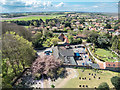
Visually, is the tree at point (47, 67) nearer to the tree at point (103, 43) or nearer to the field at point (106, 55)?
the field at point (106, 55)

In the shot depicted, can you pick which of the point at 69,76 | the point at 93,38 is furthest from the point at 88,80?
the point at 93,38

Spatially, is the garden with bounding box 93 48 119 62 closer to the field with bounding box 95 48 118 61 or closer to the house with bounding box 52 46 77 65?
the field with bounding box 95 48 118 61

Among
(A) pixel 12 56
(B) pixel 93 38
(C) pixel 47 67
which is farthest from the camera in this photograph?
(B) pixel 93 38

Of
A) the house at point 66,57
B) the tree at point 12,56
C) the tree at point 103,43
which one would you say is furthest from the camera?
the tree at point 103,43

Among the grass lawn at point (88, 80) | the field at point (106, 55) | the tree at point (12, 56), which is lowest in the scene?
the grass lawn at point (88, 80)

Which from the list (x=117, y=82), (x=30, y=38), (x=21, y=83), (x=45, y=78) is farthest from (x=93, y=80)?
(x=30, y=38)

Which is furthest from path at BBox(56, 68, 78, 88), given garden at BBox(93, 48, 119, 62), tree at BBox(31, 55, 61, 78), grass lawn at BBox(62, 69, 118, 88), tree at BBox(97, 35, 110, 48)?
tree at BBox(97, 35, 110, 48)

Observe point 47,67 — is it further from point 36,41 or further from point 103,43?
point 103,43

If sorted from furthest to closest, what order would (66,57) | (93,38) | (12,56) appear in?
1. (93,38)
2. (66,57)
3. (12,56)

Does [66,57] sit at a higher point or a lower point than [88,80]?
higher

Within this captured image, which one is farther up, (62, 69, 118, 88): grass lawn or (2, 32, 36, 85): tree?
(2, 32, 36, 85): tree

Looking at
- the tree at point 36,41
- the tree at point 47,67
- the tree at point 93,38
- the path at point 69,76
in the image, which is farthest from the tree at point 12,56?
the tree at point 93,38

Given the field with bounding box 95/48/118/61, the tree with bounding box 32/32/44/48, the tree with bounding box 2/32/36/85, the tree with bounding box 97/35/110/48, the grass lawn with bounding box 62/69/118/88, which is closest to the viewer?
the tree with bounding box 2/32/36/85
